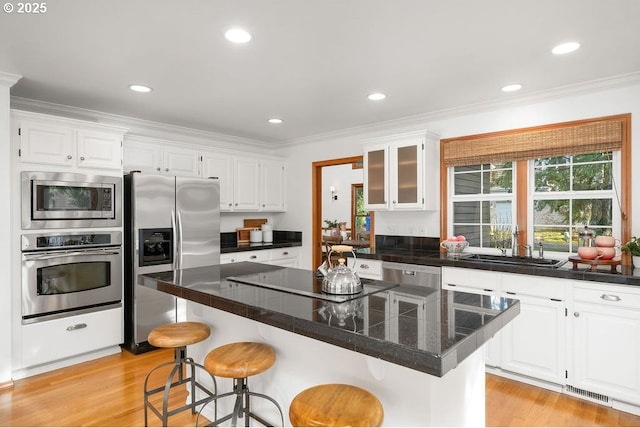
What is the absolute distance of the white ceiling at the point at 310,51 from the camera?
203cm

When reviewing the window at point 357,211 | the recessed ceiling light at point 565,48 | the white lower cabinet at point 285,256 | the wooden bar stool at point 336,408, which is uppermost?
the recessed ceiling light at point 565,48

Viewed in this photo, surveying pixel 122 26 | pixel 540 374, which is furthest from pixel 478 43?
pixel 540 374

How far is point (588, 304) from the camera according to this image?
2748 millimetres

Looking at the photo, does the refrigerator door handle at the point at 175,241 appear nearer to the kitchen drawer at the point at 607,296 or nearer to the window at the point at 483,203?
the window at the point at 483,203

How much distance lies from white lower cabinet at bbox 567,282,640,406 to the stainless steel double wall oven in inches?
155

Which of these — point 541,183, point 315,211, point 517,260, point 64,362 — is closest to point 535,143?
point 541,183

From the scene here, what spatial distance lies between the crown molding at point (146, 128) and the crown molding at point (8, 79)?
628mm

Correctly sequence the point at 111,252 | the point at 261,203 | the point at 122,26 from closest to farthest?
the point at 122,26, the point at 111,252, the point at 261,203

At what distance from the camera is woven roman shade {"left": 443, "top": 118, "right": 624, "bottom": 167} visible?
124 inches

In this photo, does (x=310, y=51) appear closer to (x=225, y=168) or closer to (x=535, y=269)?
(x=535, y=269)

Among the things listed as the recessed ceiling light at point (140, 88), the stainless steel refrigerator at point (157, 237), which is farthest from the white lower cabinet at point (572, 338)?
the recessed ceiling light at point (140, 88)

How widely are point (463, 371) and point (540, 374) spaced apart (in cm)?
166

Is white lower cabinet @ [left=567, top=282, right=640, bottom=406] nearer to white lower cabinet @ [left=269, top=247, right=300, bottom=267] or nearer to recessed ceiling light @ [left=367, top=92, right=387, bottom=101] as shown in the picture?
recessed ceiling light @ [left=367, top=92, right=387, bottom=101]

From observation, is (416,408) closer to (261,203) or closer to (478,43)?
(478,43)
